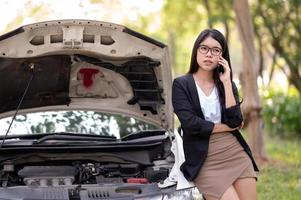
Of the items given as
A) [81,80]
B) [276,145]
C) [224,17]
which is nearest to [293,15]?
[224,17]

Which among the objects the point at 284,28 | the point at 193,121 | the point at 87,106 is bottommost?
the point at 193,121

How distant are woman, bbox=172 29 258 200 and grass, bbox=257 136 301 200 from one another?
336cm

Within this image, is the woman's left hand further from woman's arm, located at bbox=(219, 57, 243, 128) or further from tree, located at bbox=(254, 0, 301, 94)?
tree, located at bbox=(254, 0, 301, 94)

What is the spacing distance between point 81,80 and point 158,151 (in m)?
1.06

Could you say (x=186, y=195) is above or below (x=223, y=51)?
below

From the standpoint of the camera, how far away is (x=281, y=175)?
878 cm

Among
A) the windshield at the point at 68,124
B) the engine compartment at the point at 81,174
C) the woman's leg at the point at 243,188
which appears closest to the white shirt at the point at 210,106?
the woman's leg at the point at 243,188

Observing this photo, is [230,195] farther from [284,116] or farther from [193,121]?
[284,116]

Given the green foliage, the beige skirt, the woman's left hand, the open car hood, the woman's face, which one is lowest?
the beige skirt

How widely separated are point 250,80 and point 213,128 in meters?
5.88

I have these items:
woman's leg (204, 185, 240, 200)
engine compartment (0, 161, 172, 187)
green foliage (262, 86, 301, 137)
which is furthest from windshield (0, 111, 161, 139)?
green foliage (262, 86, 301, 137)

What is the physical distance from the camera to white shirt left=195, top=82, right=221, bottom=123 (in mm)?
4098

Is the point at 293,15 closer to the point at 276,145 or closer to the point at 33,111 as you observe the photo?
the point at 276,145

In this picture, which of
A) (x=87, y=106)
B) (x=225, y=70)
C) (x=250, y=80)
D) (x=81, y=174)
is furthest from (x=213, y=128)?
(x=250, y=80)
